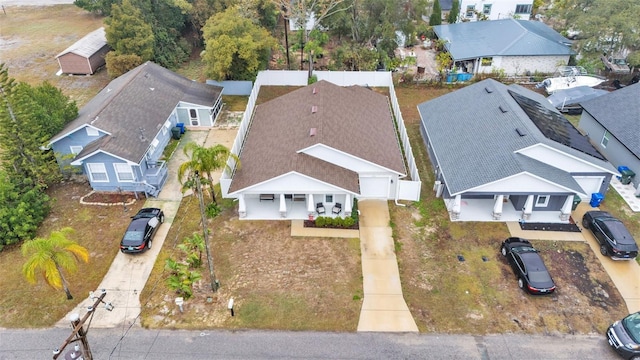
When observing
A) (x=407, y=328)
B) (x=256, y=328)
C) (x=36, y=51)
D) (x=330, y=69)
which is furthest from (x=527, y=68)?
(x=36, y=51)

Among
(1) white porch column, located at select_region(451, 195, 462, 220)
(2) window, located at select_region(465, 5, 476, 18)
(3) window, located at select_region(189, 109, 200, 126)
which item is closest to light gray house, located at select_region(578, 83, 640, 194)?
(1) white porch column, located at select_region(451, 195, 462, 220)

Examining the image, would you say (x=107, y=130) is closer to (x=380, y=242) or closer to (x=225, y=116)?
(x=225, y=116)

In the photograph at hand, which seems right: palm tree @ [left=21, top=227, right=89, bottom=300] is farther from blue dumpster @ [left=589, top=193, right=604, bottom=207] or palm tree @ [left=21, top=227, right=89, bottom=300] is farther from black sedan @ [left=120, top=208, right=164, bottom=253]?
blue dumpster @ [left=589, top=193, right=604, bottom=207]

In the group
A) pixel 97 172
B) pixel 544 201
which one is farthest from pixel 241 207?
pixel 544 201

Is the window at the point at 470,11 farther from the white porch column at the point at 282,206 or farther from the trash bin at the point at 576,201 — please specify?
the white porch column at the point at 282,206

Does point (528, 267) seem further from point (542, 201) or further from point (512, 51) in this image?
point (512, 51)
